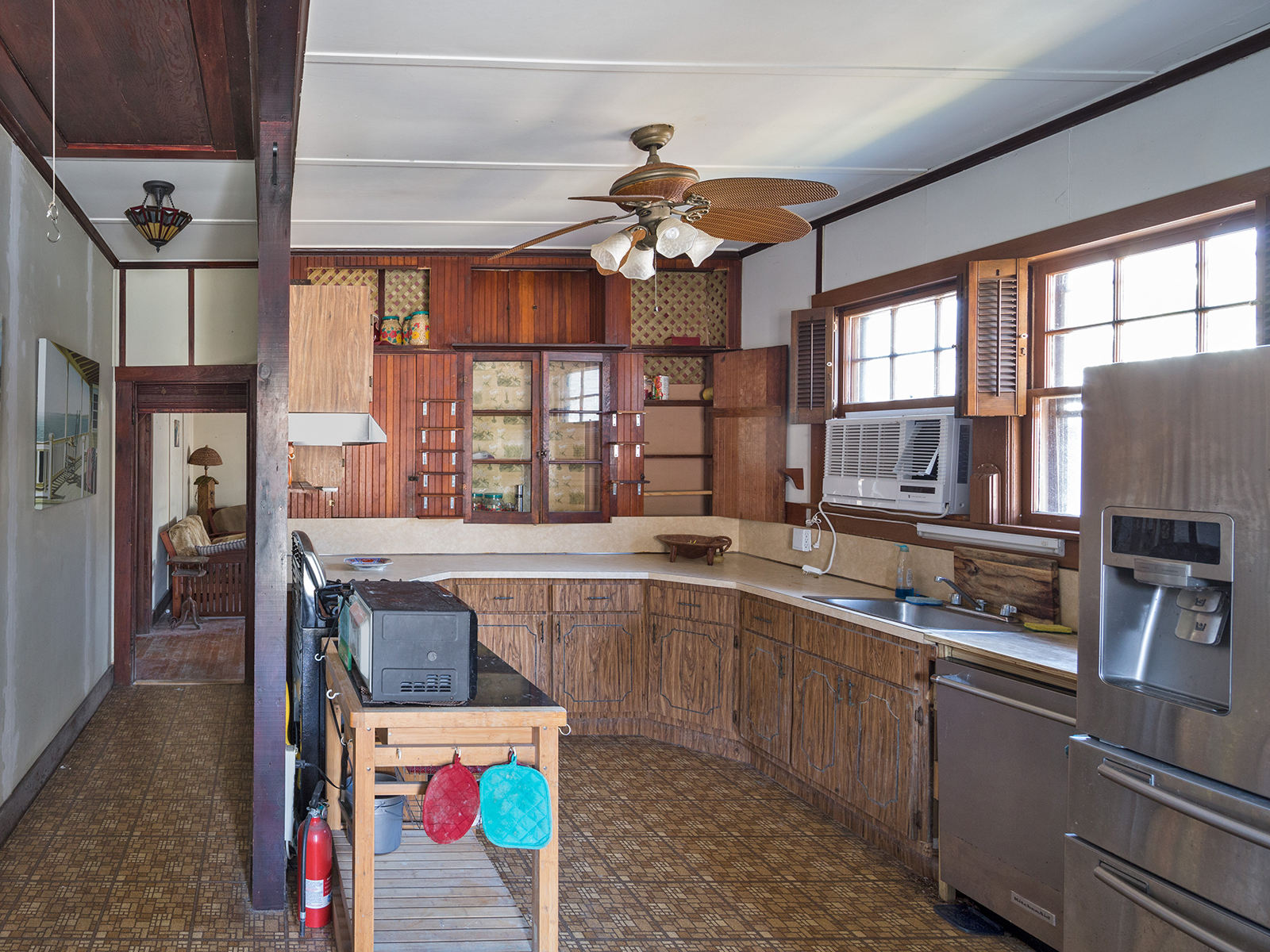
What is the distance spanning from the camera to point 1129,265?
3189 millimetres

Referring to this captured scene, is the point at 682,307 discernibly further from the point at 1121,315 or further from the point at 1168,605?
the point at 1168,605

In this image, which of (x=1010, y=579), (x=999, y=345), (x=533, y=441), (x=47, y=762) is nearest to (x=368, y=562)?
(x=533, y=441)

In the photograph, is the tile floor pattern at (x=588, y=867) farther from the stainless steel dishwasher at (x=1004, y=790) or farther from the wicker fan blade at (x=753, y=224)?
the wicker fan blade at (x=753, y=224)

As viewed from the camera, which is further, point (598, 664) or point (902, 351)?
point (598, 664)

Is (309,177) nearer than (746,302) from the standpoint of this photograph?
Yes

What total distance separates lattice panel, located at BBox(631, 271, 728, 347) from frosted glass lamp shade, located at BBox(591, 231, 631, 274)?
237cm

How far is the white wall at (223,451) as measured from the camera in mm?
10242

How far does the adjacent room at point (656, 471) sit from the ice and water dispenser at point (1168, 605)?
11 millimetres

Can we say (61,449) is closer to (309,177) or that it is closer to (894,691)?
(309,177)

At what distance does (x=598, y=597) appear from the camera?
485cm

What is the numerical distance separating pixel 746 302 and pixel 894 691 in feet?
9.69

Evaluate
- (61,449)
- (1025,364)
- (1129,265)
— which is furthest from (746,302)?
(61,449)

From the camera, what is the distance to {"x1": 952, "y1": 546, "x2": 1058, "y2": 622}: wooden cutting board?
3312mm

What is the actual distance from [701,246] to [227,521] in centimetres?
824
